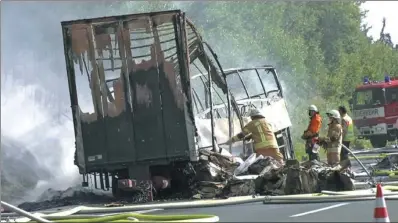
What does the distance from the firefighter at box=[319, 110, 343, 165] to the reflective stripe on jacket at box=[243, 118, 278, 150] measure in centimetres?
139

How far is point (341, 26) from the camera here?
1687 inches

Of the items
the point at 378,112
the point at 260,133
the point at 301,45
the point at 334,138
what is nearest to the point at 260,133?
the point at 260,133

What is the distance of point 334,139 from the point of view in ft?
51.9

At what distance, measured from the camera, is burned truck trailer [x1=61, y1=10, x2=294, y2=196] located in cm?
1359

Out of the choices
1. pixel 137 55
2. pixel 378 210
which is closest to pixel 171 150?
pixel 137 55

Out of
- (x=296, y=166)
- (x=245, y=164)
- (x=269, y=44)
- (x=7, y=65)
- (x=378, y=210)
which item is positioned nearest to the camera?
(x=378, y=210)

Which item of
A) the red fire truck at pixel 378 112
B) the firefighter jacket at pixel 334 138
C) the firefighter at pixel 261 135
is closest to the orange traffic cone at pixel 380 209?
the firefighter at pixel 261 135

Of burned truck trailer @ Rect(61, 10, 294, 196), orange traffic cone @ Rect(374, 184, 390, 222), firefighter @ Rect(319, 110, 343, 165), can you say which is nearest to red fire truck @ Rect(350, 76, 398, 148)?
firefighter @ Rect(319, 110, 343, 165)

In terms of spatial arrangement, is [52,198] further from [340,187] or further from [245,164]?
[340,187]

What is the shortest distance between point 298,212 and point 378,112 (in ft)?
62.5

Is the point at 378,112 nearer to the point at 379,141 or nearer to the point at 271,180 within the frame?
the point at 379,141

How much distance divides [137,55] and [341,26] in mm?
30230

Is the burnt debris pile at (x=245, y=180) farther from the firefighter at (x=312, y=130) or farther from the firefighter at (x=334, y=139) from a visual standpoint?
the firefighter at (x=312, y=130)

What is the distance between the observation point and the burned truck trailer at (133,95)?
1359 cm
